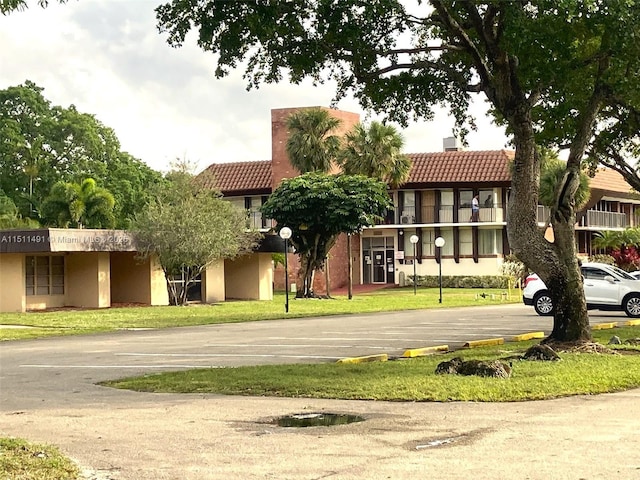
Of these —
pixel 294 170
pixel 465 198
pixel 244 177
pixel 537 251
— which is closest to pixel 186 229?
pixel 294 170

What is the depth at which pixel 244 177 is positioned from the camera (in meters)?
70.5

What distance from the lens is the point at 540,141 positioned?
25.0 meters

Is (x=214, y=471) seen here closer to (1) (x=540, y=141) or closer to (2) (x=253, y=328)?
(1) (x=540, y=141)

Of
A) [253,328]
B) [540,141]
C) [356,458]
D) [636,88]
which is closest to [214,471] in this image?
[356,458]

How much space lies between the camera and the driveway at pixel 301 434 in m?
8.49

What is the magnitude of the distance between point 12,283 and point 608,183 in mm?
46018

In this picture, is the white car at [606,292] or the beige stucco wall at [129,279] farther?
the beige stucco wall at [129,279]

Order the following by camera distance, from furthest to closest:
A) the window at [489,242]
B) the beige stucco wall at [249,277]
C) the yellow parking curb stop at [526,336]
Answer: the window at [489,242], the beige stucco wall at [249,277], the yellow parking curb stop at [526,336]

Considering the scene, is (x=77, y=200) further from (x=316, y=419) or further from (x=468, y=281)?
(x=316, y=419)

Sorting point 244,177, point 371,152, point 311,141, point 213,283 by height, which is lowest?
point 213,283

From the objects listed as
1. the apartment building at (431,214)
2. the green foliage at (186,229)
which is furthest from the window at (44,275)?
the apartment building at (431,214)

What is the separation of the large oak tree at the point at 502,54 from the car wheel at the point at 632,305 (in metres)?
12.4

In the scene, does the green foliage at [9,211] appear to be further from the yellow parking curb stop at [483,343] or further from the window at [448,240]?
the yellow parking curb stop at [483,343]

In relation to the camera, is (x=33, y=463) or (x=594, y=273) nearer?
(x=33, y=463)
